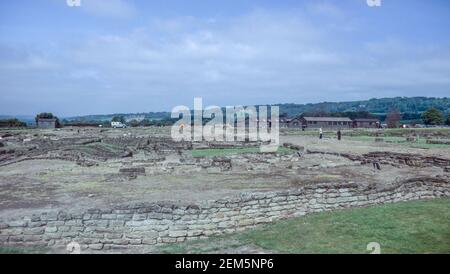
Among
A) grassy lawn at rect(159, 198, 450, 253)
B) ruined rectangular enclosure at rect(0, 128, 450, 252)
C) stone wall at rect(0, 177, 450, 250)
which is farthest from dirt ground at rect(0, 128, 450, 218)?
grassy lawn at rect(159, 198, 450, 253)

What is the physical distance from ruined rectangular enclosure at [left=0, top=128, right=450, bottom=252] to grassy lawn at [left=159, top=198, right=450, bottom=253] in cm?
47

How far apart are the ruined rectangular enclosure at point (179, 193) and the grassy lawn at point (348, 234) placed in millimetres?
467

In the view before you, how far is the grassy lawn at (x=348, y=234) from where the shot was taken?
7562 millimetres

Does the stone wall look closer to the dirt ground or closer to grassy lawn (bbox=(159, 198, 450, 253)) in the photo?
grassy lawn (bbox=(159, 198, 450, 253))

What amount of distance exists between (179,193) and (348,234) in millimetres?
6360

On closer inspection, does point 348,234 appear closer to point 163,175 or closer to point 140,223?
point 140,223

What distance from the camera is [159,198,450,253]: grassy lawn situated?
24.8ft

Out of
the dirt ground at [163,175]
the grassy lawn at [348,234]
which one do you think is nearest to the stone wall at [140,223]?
the grassy lawn at [348,234]

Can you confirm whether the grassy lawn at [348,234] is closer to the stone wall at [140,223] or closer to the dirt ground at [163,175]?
the stone wall at [140,223]

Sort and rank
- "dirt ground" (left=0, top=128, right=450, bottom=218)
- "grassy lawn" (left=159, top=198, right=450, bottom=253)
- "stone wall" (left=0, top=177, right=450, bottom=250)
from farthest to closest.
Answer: "dirt ground" (left=0, top=128, right=450, bottom=218) < "stone wall" (left=0, top=177, right=450, bottom=250) < "grassy lawn" (left=159, top=198, right=450, bottom=253)

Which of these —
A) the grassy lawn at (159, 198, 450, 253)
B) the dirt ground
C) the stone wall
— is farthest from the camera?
the dirt ground

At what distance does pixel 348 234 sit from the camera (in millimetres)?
8258

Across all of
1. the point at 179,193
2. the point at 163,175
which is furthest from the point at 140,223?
the point at 163,175
